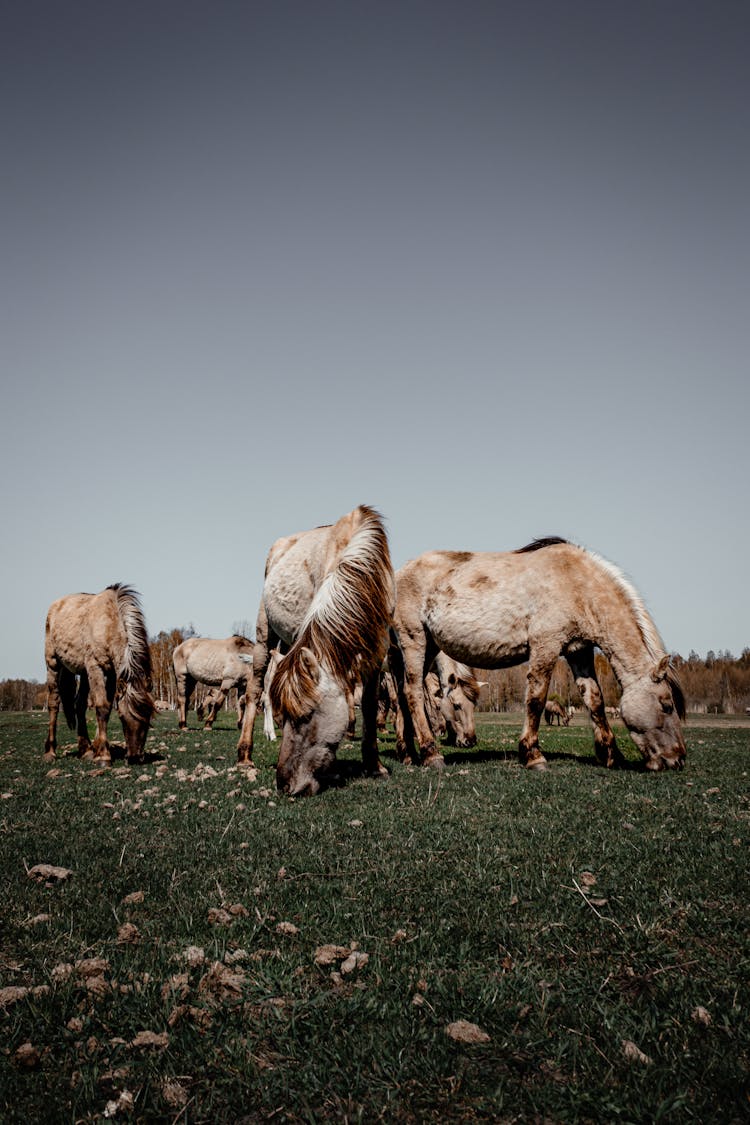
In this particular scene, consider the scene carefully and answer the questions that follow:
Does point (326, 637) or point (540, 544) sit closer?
point (326, 637)

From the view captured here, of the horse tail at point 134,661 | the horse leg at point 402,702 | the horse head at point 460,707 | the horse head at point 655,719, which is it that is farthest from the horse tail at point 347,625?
the horse head at point 460,707

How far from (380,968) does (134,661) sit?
955 cm

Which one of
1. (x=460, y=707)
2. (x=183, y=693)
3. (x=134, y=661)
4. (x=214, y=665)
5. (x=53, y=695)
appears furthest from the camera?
(x=214, y=665)

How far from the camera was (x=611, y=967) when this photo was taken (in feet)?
9.01

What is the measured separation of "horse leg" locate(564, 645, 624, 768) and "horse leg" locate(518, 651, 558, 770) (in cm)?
63

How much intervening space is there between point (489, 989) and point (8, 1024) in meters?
1.92

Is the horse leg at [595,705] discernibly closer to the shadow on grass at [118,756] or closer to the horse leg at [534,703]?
the horse leg at [534,703]

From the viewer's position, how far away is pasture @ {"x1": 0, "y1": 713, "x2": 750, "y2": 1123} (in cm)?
201

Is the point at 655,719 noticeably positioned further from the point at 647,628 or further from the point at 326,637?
the point at 326,637

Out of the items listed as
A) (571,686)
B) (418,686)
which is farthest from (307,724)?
(571,686)

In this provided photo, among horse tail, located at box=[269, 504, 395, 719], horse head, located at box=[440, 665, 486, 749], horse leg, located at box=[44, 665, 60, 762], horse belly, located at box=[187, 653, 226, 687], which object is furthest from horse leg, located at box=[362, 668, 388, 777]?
horse belly, located at box=[187, 653, 226, 687]

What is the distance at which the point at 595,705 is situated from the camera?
9.77 m

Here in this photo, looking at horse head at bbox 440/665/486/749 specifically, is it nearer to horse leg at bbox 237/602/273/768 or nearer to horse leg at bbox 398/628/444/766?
horse leg at bbox 398/628/444/766

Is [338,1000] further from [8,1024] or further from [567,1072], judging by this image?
[8,1024]
